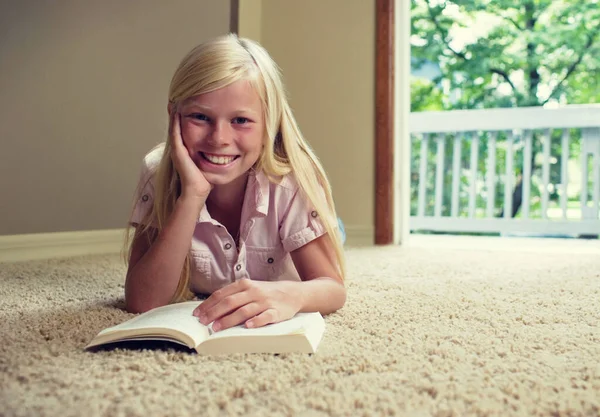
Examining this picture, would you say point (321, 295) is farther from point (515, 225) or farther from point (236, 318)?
point (515, 225)

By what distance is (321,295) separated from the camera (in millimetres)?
1121

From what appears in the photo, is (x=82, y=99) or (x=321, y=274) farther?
(x=82, y=99)

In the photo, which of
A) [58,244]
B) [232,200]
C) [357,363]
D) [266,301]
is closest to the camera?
[357,363]

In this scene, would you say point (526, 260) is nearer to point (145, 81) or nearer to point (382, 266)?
point (382, 266)

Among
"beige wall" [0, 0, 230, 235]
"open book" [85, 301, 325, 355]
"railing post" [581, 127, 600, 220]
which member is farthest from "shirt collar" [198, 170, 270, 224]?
"railing post" [581, 127, 600, 220]

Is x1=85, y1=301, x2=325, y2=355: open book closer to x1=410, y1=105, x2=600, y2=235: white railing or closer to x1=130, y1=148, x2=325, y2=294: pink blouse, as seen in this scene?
x1=130, y1=148, x2=325, y2=294: pink blouse

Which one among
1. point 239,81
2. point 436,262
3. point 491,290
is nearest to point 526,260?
point 436,262

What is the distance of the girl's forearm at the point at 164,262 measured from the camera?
114 centimetres

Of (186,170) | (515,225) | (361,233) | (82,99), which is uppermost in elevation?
(82,99)

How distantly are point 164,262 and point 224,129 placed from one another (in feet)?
0.87

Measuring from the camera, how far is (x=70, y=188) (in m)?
2.23

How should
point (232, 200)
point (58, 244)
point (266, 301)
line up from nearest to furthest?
point (266, 301), point (232, 200), point (58, 244)

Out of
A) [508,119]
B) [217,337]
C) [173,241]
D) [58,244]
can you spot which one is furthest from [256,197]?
[508,119]

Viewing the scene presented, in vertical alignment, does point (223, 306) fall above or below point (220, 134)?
below
